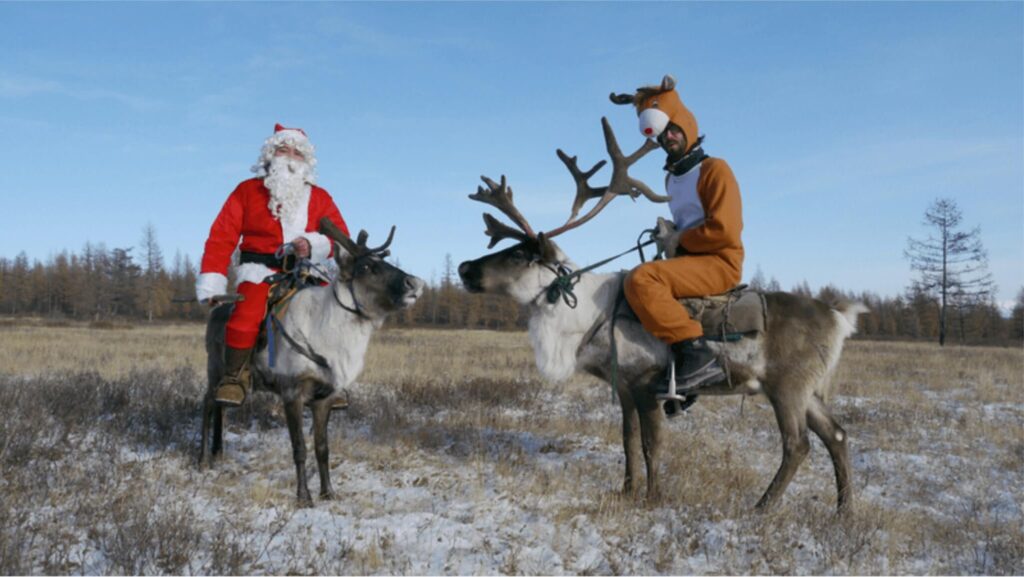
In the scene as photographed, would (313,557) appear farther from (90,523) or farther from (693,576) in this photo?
(693,576)

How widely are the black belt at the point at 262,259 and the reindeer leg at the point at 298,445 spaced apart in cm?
133

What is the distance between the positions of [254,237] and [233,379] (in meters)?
1.27

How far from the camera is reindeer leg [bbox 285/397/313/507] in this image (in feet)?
17.0

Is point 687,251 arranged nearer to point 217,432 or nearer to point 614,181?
Result: point 614,181

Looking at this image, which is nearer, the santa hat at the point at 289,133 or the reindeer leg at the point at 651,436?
the reindeer leg at the point at 651,436

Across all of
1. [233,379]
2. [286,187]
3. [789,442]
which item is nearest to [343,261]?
[286,187]

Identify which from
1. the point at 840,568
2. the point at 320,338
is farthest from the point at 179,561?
the point at 840,568

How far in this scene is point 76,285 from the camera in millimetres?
85500

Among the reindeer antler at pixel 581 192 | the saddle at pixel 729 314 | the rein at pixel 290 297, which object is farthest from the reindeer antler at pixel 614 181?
the rein at pixel 290 297

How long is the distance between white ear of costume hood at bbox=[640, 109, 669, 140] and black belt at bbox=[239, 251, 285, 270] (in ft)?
10.8

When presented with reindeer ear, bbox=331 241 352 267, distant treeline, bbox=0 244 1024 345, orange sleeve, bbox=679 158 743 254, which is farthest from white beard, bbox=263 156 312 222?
distant treeline, bbox=0 244 1024 345

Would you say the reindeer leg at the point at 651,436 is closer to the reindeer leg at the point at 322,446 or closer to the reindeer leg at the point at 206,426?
the reindeer leg at the point at 322,446

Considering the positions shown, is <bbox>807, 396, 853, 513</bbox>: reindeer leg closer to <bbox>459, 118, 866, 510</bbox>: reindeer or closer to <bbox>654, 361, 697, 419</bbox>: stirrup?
<bbox>459, 118, 866, 510</bbox>: reindeer

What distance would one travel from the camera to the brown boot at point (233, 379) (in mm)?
5574
